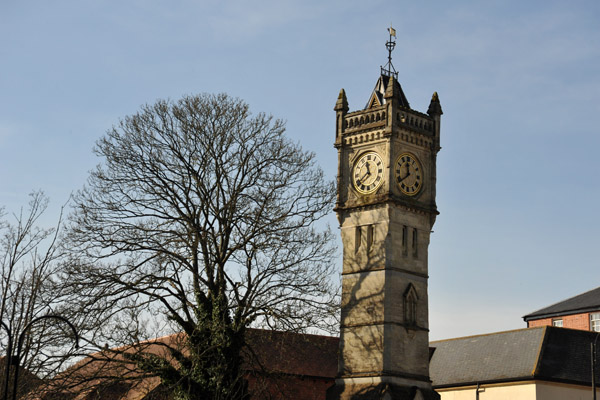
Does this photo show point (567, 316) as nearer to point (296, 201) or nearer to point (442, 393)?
point (442, 393)

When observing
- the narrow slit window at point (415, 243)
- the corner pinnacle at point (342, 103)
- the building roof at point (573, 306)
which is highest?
the corner pinnacle at point (342, 103)

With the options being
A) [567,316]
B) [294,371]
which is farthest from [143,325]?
[567,316]

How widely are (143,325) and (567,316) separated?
4909cm

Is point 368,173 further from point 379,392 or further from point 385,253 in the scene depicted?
point 379,392

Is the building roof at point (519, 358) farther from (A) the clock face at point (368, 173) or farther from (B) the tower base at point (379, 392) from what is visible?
(A) the clock face at point (368, 173)

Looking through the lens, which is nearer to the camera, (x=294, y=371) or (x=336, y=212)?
(x=336, y=212)

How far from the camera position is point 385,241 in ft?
161

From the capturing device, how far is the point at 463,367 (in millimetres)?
64875

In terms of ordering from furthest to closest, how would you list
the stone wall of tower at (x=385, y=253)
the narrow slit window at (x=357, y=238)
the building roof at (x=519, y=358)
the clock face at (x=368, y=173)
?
the building roof at (x=519, y=358), the clock face at (x=368, y=173), the narrow slit window at (x=357, y=238), the stone wall of tower at (x=385, y=253)

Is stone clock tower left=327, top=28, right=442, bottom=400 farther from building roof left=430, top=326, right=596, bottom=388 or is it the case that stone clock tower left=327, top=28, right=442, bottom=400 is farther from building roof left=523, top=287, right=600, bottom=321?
building roof left=523, top=287, right=600, bottom=321

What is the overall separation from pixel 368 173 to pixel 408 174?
2.20 meters

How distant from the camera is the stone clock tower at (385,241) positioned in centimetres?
4806

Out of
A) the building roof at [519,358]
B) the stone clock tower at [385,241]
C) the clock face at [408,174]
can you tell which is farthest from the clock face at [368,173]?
the building roof at [519,358]

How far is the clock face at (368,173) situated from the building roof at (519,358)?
56.8 ft
